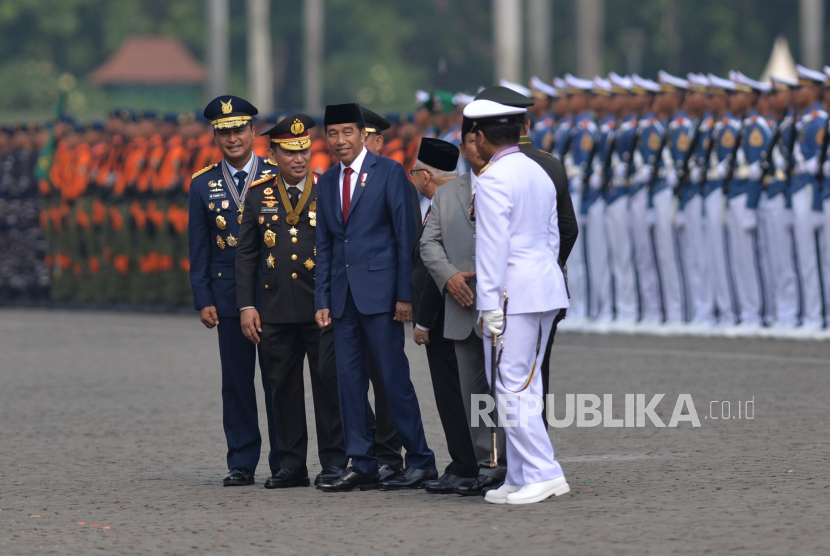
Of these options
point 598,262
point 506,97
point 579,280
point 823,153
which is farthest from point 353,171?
point 579,280

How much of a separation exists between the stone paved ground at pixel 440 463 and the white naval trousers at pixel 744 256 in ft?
3.67

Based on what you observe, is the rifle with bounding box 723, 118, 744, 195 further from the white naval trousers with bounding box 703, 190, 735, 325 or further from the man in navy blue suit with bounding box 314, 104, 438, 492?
the man in navy blue suit with bounding box 314, 104, 438, 492

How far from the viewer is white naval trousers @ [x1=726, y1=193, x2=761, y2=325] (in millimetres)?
14469

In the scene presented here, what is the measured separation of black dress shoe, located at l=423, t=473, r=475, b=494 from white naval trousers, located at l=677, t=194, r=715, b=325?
7.68m

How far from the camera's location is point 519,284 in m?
7.09

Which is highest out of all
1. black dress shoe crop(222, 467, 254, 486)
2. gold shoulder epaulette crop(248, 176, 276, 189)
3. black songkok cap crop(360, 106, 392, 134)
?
black songkok cap crop(360, 106, 392, 134)

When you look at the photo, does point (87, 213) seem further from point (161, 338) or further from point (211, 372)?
point (211, 372)

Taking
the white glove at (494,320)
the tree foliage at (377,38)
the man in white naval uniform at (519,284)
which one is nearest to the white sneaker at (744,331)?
the man in white naval uniform at (519,284)

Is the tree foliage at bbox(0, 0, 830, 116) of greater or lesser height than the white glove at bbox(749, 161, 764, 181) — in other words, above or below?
above

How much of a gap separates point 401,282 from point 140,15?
184 feet

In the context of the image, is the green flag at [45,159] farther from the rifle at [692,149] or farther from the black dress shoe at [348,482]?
the black dress shoe at [348,482]

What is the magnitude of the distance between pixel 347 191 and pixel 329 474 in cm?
129

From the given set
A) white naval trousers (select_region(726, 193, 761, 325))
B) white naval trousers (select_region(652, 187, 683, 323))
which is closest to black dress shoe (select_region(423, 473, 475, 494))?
white naval trousers (select_region(726, 193, 761, 325))

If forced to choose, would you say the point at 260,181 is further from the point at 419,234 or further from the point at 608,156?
the point at 608,156
